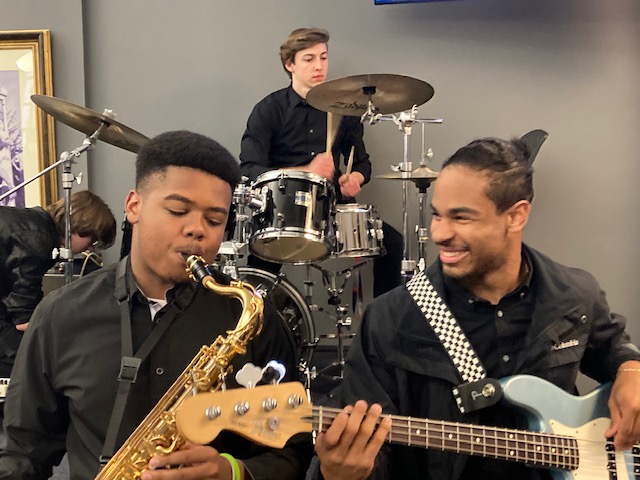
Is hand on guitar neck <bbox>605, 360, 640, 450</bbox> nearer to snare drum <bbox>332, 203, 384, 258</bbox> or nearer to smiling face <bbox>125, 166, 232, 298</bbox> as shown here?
smiling face <bbox>125, 166, 232, 298</bbox>

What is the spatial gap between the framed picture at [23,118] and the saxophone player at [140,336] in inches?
135

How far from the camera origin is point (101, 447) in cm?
149

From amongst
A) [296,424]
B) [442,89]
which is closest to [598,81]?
[442,89]

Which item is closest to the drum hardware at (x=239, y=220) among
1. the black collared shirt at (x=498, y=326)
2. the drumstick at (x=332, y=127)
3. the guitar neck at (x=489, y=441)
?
the drumstick at (x=332, y=127)

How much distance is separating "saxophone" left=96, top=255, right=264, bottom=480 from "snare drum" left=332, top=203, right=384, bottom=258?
2106mm

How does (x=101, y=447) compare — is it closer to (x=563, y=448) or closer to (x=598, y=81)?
(x=563, y=448)

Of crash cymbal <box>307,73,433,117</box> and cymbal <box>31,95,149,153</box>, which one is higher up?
crash cymbal <box>307,73,433,117</box>

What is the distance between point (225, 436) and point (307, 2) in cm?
386

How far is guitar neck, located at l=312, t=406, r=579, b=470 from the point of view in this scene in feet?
5.05

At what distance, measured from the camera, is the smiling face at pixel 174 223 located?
153 cm

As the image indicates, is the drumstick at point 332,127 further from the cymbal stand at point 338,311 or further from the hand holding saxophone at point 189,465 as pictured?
the hand holding saxophone at point 189,465

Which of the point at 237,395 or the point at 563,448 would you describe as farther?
the point at 563,448

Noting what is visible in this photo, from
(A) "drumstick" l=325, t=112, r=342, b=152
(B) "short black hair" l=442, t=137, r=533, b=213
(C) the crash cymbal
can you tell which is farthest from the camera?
(A) "drumstick" l=325, t=112, r=342, b=152

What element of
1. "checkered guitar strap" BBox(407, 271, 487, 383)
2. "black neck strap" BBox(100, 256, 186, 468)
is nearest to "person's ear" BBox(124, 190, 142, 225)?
"black neck strap" BBox(100, 256, 186, 468)
